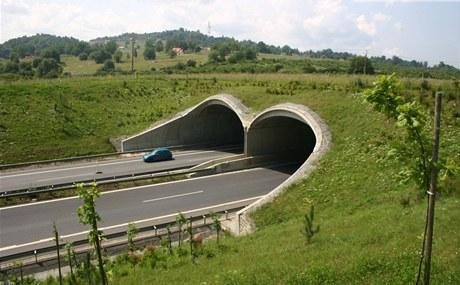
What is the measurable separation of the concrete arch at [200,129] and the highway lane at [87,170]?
119 inches

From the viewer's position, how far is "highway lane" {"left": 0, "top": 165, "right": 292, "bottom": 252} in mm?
Result: 22125

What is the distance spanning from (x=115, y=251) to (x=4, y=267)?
4374 millimetres

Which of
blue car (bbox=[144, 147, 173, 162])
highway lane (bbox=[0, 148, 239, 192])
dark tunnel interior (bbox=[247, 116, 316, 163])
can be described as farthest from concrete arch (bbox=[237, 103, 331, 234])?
blue car (bbox=[144, 147, 173, 162])

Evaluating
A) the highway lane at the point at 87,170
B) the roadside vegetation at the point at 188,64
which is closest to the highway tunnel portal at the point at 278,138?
the highway lane at the point at 87,170

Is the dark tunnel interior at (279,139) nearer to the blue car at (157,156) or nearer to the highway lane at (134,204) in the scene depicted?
the highway lane at (134,204)

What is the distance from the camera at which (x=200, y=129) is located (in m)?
45.2

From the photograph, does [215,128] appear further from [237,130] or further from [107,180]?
[107,180]

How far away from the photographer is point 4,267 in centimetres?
1748

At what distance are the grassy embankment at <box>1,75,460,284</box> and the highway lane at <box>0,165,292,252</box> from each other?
581cm

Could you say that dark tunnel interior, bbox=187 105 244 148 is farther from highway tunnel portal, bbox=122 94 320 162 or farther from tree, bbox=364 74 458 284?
tree, bbox=364 74 458 284

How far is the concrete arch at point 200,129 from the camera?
1633 inches

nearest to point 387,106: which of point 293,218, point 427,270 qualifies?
point 427,270

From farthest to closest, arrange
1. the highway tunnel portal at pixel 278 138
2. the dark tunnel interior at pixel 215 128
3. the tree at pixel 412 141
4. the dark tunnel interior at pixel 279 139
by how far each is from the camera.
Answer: the dark tunnel interior at pixel 215 128, the dark tunnel interior at pixel 279 139, the highway tunnel portal at pixel 278 138, the tree at pixel 412 141

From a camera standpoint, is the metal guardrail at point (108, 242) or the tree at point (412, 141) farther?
the metal guardrail at point (108, 242)
